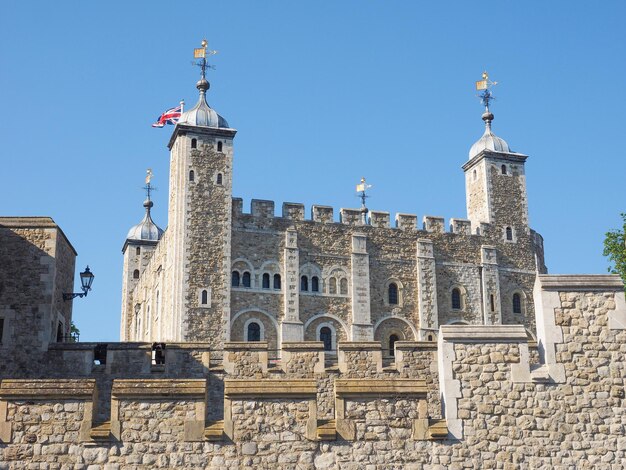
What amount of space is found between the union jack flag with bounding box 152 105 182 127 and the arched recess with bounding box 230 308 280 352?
9.67m

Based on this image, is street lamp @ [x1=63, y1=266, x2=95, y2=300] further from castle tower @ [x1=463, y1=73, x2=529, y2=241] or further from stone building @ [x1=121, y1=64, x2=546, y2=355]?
castle tower @ [x1=463, y1=73, x2=529, y2=241]

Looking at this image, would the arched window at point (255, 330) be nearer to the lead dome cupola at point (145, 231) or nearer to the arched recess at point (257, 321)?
the arched recess at point (257, 321)

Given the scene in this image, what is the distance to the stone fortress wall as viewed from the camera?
432 inches

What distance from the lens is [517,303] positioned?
47.0 meters

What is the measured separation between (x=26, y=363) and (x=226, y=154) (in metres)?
26.9

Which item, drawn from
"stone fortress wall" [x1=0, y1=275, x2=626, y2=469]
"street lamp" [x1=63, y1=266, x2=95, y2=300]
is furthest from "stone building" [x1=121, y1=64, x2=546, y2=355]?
"stone fortress wall" [x1=0, y1=275, x2=626, y2=469]

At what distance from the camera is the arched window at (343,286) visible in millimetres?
44219

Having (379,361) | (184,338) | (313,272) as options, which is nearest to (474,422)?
(379,361)

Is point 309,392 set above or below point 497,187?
below

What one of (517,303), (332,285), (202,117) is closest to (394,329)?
(332,285)

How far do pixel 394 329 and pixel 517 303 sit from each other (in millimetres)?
6431

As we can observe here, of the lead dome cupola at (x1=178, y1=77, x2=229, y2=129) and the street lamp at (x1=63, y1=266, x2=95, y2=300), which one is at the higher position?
the lead dome cupola at (x1=178, y1=77, x2=229, y2=129)

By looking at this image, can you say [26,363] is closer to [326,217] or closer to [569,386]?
[569,386]

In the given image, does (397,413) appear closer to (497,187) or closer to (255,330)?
(255,330)
